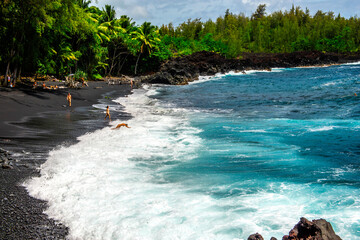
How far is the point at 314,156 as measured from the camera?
29.1ft

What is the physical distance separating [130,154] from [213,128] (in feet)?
17.4

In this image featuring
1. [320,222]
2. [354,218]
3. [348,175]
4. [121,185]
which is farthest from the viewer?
[348,175]

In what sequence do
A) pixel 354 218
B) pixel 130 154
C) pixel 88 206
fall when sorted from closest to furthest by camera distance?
pixel 354 218, pixel 88 206, pixel 130 154

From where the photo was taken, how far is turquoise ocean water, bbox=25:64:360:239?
4895 mm

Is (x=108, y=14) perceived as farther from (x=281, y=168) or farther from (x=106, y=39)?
(x=281, y=168)

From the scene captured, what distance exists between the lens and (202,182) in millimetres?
6754

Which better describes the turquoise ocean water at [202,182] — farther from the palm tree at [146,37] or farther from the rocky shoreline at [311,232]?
the palm tree at [146,37]

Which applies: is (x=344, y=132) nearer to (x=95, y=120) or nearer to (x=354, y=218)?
(x=354, y=218)

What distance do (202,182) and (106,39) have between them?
34384 mm

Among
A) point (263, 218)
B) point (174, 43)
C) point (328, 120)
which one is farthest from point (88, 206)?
point (174, 43)

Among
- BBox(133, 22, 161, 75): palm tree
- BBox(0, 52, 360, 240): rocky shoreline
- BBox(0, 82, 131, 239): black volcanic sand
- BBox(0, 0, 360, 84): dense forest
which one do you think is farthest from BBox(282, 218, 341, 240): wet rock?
BBox(133, 22, 161, 75): palm tree

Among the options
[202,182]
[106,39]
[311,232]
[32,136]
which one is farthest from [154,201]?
[106,39]

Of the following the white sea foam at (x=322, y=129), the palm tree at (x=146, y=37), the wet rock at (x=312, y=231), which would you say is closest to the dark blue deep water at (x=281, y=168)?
the white sea foam at (x=322, y=129)

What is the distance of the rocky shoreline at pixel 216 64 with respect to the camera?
40875 millimetres
